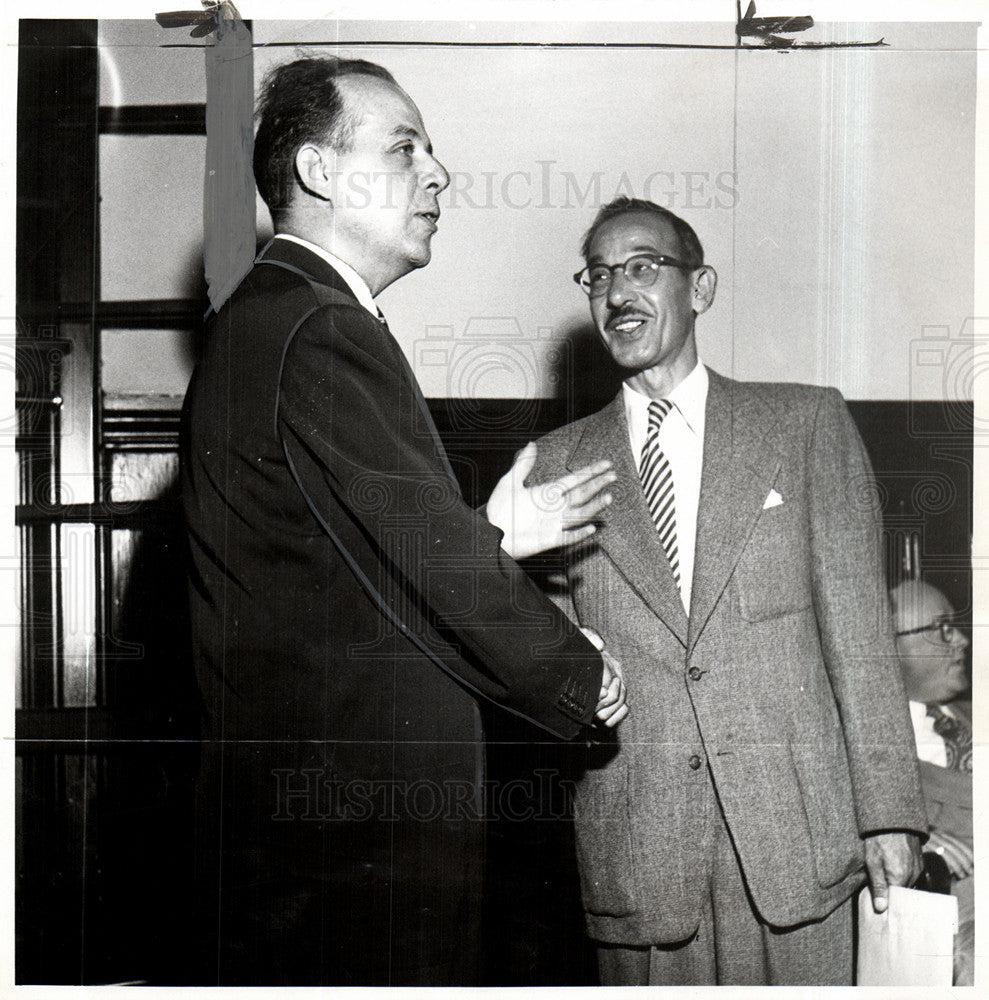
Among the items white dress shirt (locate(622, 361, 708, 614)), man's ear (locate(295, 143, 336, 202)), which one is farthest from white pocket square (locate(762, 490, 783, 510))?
man's ear (locate(295, 143, 336, 202))

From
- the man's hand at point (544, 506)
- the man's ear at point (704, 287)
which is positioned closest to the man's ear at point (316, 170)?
the man's hand at point (544, 506)

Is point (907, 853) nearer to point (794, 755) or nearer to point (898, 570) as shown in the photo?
point (794, 755)

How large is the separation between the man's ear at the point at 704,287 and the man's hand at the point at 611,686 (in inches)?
30.9

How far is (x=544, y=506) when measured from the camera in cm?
235

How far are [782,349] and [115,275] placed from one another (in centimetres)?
157

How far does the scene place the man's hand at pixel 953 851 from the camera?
2338 mm

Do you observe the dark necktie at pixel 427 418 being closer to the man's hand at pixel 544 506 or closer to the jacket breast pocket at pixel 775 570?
the man's hand at pixel 544 506

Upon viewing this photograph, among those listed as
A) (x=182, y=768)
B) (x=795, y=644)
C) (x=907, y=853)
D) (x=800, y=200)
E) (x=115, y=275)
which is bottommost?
(x=907, y=853)

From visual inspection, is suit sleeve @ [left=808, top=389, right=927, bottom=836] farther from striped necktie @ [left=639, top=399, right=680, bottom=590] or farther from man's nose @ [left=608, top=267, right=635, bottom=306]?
man's nose @ [left=608, top=267, right=635, bottom=306]

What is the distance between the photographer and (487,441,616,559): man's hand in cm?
232

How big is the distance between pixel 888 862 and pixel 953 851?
171mm

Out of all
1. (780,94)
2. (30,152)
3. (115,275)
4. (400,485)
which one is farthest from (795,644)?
(30,152)

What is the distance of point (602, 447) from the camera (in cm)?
236

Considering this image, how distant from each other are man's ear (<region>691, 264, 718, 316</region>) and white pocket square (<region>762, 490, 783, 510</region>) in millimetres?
447
